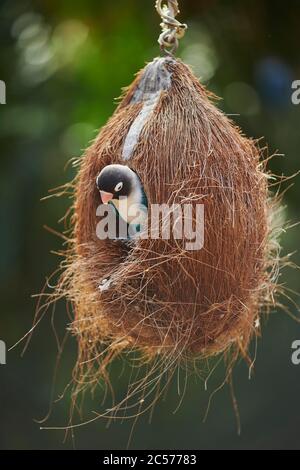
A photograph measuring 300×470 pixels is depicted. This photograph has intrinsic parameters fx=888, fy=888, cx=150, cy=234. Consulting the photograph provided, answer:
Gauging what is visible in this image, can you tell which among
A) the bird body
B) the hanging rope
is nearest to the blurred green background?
the hanging rope

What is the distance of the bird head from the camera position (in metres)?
1.47

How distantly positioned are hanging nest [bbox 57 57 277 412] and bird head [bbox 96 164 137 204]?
0.10 feet

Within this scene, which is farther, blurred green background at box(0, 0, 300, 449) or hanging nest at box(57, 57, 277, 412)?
blurred green background at box(0, 0, 300, 449)

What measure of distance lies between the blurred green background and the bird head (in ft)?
3.57

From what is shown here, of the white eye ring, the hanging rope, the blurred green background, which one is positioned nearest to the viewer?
the white eye ring

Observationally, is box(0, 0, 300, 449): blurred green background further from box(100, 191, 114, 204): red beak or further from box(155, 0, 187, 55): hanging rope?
box(100, 191, 114, 204): red beak

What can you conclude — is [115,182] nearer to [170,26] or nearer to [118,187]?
[118,187]

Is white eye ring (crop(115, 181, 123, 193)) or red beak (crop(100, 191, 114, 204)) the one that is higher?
white eye ring (crop(115, 181, 123, 193))

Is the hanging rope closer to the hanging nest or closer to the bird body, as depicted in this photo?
the hanging nest

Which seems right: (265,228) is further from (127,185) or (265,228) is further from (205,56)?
(205,56)

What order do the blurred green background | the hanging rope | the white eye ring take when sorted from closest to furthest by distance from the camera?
the white eye ring
the hanging rope
the blurred green background

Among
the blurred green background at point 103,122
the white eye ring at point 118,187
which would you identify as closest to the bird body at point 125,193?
the white eye ring at point 118,187

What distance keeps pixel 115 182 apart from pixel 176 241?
0.14 meters

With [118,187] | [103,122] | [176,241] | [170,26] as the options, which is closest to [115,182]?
[118,187]
